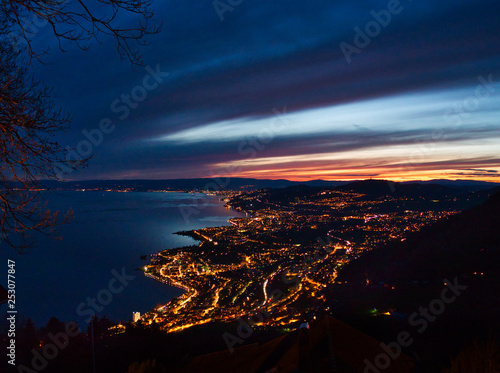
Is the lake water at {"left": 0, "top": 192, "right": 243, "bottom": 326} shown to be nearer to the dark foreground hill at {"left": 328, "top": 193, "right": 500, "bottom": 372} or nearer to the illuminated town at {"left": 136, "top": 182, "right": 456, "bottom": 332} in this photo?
the illuminated town at {"left": 136, "top": 182, "right": 456, "bottom": 332}

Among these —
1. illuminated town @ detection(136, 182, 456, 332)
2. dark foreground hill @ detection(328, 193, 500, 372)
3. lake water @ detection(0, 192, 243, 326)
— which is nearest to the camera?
dark foreground hill @ detection(328, 193, 500, 372)

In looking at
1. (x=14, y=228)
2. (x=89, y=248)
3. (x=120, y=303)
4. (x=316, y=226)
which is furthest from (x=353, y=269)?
(x=89, y=248)

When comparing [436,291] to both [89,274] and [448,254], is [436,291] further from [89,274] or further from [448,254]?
[89,274]

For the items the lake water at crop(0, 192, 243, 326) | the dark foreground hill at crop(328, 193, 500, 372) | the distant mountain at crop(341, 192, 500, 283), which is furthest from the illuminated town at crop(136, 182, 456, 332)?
the distant mountain at crop(341, 192, 500, 283)

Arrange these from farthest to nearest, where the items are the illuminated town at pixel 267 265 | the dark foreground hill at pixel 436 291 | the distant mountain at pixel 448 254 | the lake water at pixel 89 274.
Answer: the lake water at pixel 89 274 → the illuminated town at pixel 267 265 → the distant mountain at pixel 448 254 → the dark foreground hill at pixel 436 291

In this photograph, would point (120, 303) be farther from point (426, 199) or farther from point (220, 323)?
point (426, 199)

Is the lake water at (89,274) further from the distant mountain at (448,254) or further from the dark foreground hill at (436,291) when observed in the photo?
the distant mountain at (448,254)

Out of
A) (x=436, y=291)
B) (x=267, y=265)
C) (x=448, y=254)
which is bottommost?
(x=436, y=291)

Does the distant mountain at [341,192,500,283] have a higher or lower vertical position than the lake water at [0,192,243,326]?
lower

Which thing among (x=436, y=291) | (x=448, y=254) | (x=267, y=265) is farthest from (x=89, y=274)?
(x=448, y=254)

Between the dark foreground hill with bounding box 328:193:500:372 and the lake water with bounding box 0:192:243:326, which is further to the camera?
the lake water with bounding box 0:192:243:326

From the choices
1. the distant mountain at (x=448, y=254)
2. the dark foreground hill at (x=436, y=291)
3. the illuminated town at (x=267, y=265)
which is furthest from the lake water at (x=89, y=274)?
the distant mountain at (x=448, y=254)
